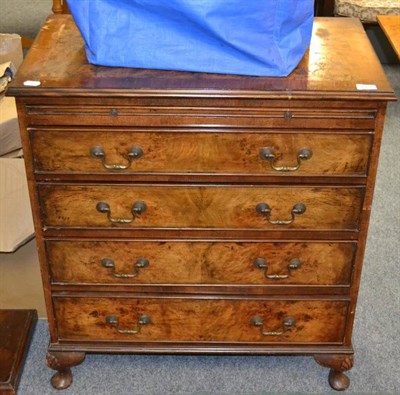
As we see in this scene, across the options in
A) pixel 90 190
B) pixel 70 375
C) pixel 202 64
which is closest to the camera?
pixel 202 64

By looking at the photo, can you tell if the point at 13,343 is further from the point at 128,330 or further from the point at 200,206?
the point at 200,206

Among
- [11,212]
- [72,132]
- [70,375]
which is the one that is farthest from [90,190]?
[11,212]

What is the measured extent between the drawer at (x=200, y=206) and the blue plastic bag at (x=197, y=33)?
11.9 inches

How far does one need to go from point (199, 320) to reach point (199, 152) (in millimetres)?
537

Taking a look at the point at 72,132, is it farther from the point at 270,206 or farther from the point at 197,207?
the point at 270,206

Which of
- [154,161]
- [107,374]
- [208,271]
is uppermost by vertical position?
[154,161]

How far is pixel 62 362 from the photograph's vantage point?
Result: 7.22 ft

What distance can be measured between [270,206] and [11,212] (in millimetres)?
1114

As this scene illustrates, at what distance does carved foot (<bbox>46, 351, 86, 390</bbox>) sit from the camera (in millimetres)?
2189

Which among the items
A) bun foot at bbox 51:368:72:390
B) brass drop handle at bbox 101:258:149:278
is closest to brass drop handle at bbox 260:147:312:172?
brass drop handle at bbox 101:258:149:278

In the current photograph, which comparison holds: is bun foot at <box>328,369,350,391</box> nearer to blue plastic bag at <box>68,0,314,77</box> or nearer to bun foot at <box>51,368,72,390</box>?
bun foot at <box>51,368,72,390</box>

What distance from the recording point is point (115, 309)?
2111 millimetres

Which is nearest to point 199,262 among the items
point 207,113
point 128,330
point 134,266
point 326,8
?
point 134,266

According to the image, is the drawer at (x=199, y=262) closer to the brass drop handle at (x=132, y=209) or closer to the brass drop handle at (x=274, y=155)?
the brass drop handle at (x=132, y=209)
